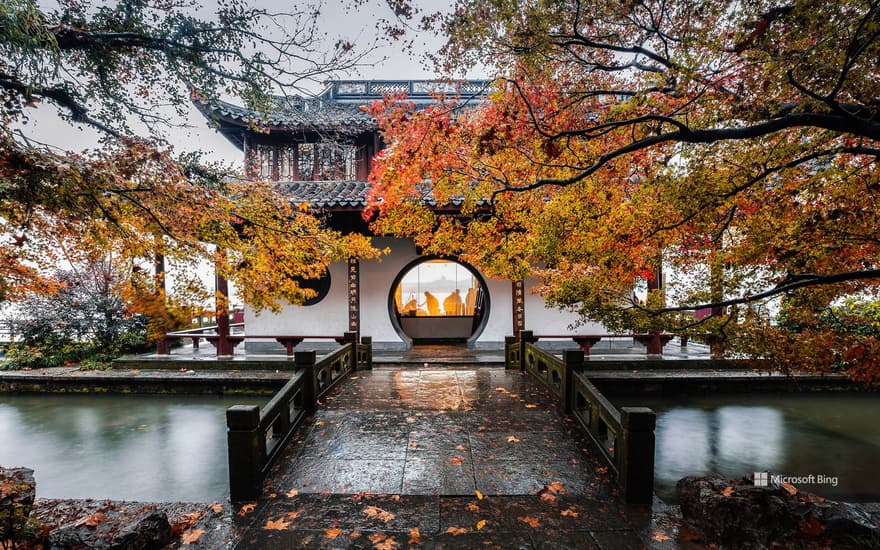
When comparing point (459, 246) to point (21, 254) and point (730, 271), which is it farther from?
point (21, 254)

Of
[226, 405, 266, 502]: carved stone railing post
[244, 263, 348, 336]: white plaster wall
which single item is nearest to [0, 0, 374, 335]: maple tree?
[226, 405, 266, 502]: carved stone railing post

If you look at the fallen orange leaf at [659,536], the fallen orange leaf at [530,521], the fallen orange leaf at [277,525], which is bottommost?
the fallen orange leaf at [659,536]

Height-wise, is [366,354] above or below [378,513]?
above

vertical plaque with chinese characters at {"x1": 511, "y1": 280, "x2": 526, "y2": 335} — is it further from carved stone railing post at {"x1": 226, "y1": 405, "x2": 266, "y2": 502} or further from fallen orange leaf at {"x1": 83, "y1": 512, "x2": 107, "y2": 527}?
→ fallen orange leaf at {"x1": 83, "y1": 512, "x2": 107, "y2": 527}

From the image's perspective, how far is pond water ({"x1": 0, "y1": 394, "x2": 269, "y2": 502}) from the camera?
490cm

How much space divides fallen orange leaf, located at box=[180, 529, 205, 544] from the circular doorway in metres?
9.59

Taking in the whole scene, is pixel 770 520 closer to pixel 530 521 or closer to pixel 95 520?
pixel 530 521

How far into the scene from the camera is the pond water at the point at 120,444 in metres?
4.90

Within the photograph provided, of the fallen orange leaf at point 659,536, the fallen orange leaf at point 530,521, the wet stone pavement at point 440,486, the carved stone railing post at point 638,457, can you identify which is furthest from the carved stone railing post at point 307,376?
the fallen orange leaf at point 659,536

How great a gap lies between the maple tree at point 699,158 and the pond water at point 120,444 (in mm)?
5060

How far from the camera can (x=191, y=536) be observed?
9.58ft

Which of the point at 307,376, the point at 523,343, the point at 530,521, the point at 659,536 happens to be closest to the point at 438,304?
the point at 523,343

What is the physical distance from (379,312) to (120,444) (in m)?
6.28

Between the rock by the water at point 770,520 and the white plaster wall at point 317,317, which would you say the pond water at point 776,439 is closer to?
the rock by the water at point 770,520
